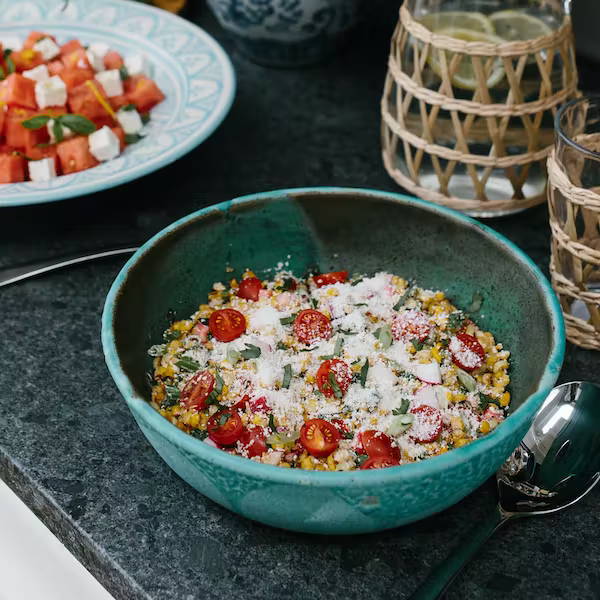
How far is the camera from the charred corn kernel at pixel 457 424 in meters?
0.84

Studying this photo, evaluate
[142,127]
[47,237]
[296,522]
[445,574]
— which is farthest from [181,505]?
[142,127]

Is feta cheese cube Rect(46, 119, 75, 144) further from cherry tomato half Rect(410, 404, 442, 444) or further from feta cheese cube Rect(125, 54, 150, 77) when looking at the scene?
cherry tomato half Rect(410, 404, 442, 444)

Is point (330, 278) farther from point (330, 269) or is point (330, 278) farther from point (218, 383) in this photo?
point (218, 383)

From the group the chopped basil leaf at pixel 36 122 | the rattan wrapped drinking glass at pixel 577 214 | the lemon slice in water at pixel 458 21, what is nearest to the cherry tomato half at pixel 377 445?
the rattan wrapped drinking glass at pixel 577 214

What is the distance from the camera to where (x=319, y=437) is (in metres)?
0.82

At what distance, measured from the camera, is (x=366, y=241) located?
1.06 meters

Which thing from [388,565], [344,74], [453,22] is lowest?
[388,565]

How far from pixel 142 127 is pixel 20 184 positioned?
0.25m

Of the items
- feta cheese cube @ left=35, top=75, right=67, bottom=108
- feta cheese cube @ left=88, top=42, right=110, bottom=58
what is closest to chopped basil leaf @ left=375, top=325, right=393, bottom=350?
feta cheese cube @ left=35, top=75, right=67, bottom=108

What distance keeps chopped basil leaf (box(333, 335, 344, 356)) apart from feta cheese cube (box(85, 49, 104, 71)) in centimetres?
75

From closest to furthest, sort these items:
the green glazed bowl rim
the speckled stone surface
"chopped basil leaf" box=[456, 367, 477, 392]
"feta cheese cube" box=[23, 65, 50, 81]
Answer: the green glazed bowl rim, the speckled stone surface, "chopped basil leaf" box=[456, 367, 477, 392], "feta cheese cube" box=[23, 65, 50, 81]

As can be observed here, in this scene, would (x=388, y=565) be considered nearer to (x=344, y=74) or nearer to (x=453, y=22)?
(x=453, y=22)

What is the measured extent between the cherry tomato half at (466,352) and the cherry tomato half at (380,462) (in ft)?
0.58

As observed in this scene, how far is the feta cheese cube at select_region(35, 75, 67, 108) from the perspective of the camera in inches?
50.3
